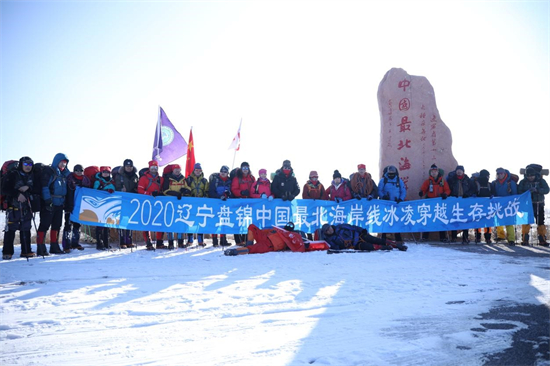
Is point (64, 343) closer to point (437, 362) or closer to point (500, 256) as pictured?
point (437, 362)

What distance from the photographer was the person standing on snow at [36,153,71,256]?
7.30 metres

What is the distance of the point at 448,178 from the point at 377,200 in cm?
224

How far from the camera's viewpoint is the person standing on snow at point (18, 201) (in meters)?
6.79

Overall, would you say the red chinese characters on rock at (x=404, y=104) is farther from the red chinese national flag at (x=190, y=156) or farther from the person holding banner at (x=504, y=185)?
the red chinese national flag at (x=190, y=156)

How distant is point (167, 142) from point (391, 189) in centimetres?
729

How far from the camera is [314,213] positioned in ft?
31.6

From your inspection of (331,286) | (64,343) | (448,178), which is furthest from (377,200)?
(64,343)

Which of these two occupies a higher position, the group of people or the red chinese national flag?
the red chinese national flag

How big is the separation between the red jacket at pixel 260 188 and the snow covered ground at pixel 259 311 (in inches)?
125

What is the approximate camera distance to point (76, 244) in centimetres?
835

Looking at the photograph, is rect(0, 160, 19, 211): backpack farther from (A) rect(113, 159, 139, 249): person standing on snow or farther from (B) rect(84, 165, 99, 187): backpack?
(A) rect(113, 159, 139, 249): person standing on snow

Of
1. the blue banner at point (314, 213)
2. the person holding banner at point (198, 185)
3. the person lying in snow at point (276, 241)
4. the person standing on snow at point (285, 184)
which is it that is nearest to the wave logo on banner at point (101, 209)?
the blue banner at point (314, 213)

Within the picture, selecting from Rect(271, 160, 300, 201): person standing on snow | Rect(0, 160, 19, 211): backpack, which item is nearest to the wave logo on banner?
Rect(0, 160, 19, 211): backpack

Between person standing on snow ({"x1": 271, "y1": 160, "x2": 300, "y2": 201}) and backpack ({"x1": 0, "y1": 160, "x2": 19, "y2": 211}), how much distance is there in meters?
5.39
